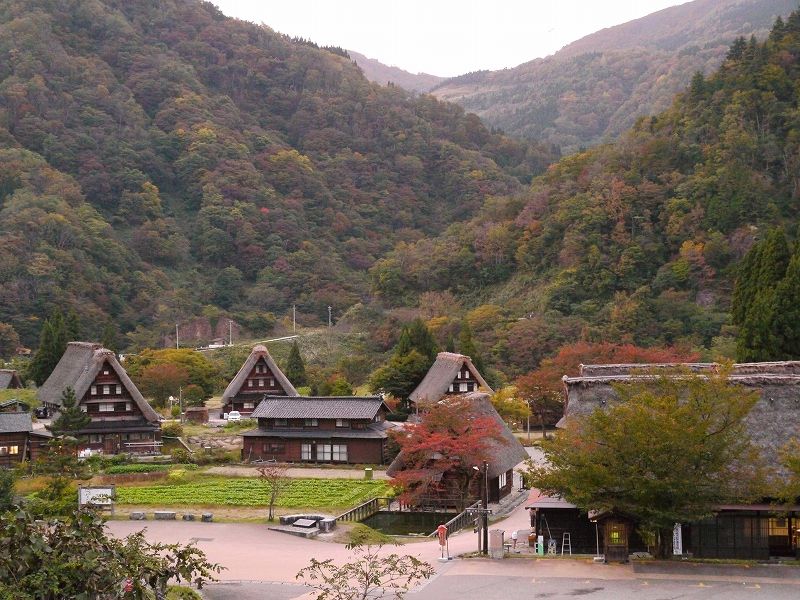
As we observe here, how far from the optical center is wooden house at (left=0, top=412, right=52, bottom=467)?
40.4 metres

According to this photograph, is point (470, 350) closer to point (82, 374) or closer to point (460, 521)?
point (82, 374)

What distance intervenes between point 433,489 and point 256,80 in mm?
102013

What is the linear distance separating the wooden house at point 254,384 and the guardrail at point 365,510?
1832 centimetres

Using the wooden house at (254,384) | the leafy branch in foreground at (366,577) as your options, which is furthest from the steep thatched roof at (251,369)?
the leafy branch in foreground at (366,577)

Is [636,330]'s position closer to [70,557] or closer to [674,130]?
[674,130]

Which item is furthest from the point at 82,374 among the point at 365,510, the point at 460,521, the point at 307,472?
the point at 460,521

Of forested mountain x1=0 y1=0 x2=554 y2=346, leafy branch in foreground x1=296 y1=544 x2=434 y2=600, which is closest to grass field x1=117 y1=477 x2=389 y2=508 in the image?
A: leafy branch in foreground x1=296 y1=544 x2=434 y2=600

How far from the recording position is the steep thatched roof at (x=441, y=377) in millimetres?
46219

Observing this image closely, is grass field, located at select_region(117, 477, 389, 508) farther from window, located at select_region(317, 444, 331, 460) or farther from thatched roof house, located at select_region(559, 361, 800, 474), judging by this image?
thatched roof house, located at select_region(559, 361, 800, 474)

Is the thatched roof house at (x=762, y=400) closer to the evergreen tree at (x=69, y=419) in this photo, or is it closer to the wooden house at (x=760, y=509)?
the wooden house at (x=760, y=509)

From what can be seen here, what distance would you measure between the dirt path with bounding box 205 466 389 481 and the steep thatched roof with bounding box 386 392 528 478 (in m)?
4.56

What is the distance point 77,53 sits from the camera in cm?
11350

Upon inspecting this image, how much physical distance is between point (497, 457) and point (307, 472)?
9.66 meters

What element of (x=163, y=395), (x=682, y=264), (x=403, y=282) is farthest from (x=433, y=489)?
(x=403, y=282)
